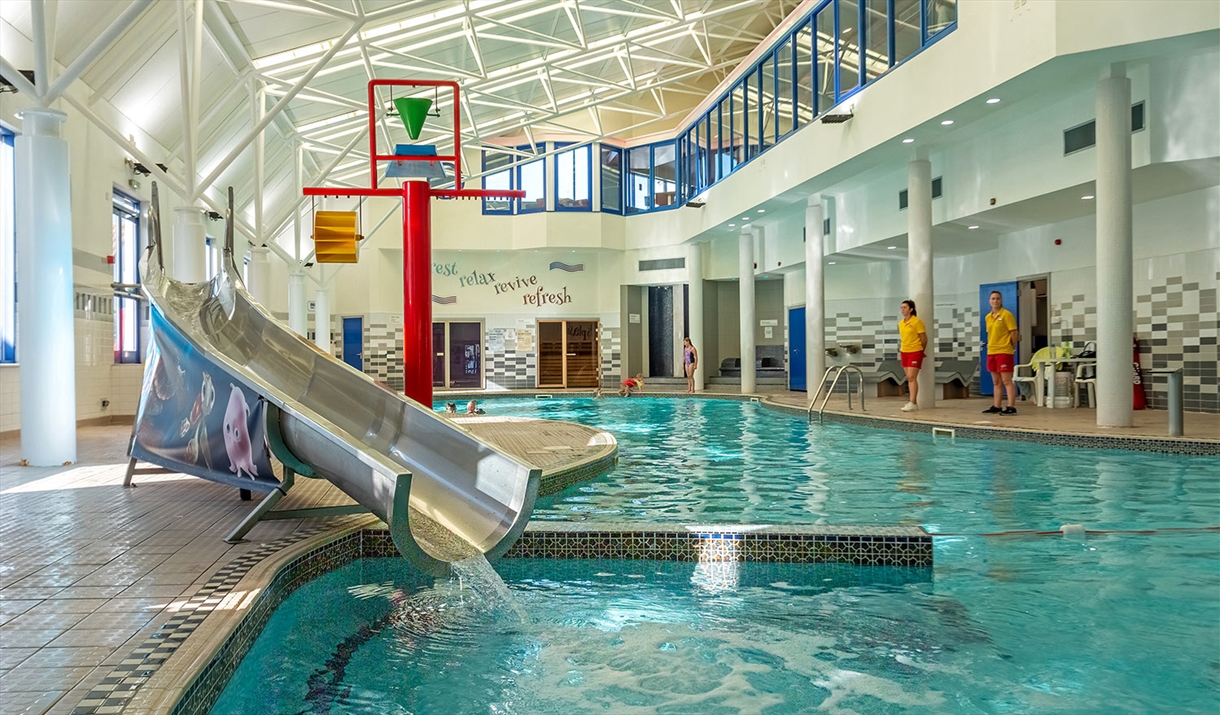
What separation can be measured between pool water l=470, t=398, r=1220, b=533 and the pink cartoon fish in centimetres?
163

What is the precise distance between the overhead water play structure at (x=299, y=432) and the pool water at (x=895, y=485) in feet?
2.96

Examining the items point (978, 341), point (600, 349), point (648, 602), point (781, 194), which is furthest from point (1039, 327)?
point (648, 602)

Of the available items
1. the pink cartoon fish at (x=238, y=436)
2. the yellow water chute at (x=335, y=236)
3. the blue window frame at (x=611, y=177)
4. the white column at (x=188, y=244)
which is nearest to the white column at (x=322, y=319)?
the blue window frame at (x=611, y=177)

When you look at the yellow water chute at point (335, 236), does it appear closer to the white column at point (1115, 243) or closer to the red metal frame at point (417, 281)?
the red metal frame at point (417, 281)

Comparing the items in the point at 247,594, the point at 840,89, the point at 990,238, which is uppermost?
the point at 840,89

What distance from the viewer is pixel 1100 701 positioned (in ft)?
9.00

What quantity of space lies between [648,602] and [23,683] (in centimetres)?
233

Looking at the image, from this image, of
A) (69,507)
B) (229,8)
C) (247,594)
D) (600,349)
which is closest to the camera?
(247,594)

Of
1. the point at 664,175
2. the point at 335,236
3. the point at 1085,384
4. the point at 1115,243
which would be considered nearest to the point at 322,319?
the point at 664,175

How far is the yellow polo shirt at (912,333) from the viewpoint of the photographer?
1080cm

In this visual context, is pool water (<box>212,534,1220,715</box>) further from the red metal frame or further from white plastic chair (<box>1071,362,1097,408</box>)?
white plastic chair (<box>1071,362,1097,408</box>)

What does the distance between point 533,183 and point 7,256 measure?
14722 millimetres

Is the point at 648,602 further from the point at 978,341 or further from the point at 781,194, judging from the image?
the point at 978,341

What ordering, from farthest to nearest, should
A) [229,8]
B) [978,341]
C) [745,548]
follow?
[978,341], [229,8], [745,548]
